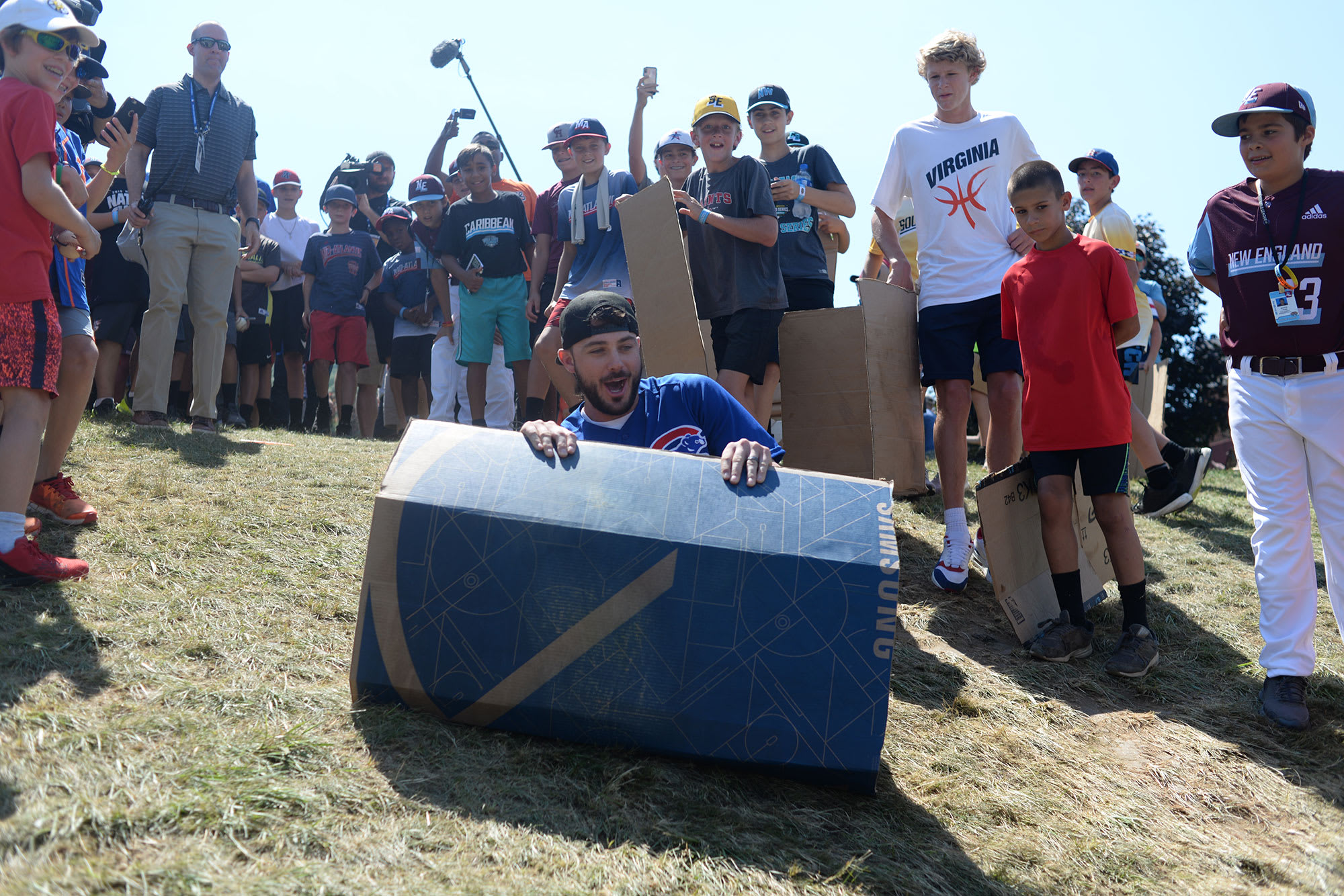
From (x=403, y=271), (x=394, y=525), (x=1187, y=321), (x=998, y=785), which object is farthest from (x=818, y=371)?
(x=1187, y=321)

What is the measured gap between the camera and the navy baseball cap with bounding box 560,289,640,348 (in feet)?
8.91

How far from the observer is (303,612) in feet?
9.73

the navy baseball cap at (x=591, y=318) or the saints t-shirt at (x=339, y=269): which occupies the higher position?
the saints t-shirt at (x=339, y=269)

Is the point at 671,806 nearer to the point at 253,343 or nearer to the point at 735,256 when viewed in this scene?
the point at 735,256

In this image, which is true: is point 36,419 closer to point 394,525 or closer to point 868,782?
point 394,525

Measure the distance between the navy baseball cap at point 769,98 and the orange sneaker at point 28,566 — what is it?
11.6ft

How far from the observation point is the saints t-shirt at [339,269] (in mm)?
7957

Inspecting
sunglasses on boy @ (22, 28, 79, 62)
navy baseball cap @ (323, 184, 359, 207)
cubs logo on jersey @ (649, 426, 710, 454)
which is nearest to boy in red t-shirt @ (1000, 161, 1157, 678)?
cubs logo on jersey @ (649, 426, 710, 454)

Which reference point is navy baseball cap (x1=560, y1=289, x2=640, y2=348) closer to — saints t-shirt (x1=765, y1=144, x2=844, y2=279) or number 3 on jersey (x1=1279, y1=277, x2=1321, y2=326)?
number 3 on jersey (x1=1279, y1=277, x2=1321, y2=326)

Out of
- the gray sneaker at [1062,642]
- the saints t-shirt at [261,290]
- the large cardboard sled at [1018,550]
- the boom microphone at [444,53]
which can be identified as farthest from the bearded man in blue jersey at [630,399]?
the boom microphone at [444,53]

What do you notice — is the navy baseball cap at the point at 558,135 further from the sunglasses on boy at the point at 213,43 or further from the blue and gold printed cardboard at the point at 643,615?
the blue and gold printed cardboard at the point at 643,615

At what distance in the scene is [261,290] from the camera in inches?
317

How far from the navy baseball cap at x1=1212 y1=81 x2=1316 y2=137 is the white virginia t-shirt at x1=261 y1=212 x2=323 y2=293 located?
7101mm

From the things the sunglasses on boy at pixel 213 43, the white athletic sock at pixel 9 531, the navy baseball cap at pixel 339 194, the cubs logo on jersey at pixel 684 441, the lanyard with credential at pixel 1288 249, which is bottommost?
the white athletic sock at pixel 9 531
